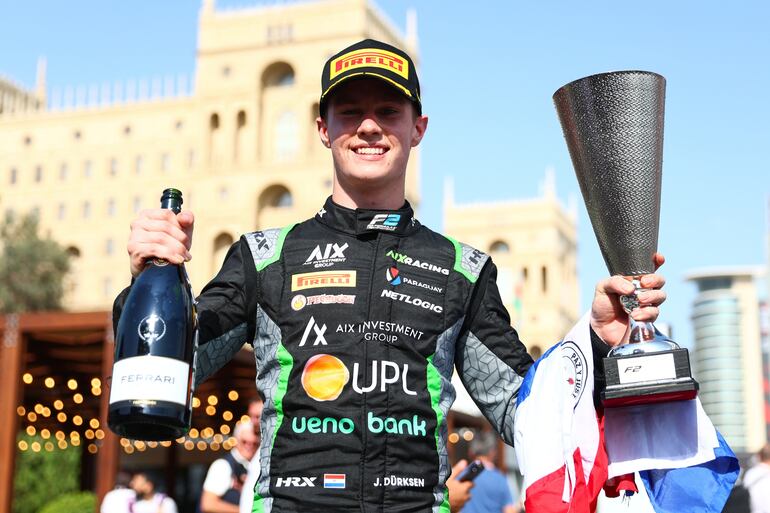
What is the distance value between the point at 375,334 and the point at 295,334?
0.17 meters

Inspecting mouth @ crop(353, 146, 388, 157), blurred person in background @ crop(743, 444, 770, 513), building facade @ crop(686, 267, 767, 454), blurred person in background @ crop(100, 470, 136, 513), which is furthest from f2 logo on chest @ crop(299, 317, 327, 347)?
building facade @ crop(686, 267, 767, 454)

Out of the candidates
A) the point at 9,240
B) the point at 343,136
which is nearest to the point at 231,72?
the point at 9,240

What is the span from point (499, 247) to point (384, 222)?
236 ft

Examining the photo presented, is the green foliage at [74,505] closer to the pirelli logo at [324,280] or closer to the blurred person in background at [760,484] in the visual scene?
the blurred person in background at [760,484]

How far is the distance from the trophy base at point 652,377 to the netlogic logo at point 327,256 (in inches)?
24.9

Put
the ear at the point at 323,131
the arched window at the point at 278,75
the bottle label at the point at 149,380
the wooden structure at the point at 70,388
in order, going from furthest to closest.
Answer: the arched window at the point at 278,75 < the wooden structure at the point at 70,388 < the ear at the point at 323,131 < the bottle label at the point at 149,380

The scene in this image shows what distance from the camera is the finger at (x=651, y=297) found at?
2025 mm

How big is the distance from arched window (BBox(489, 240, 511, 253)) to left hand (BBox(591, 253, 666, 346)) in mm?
71388

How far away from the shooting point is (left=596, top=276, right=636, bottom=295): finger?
80.2 inches

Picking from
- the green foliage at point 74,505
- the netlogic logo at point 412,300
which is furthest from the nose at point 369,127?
the green foliage at point 74,505

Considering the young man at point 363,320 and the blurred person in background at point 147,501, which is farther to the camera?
the blurred person in background at point 147,501

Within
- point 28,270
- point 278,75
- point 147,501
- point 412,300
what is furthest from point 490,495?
point 278,75

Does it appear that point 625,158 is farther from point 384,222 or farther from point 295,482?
point 295,482

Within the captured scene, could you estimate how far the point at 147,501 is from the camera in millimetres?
10266
